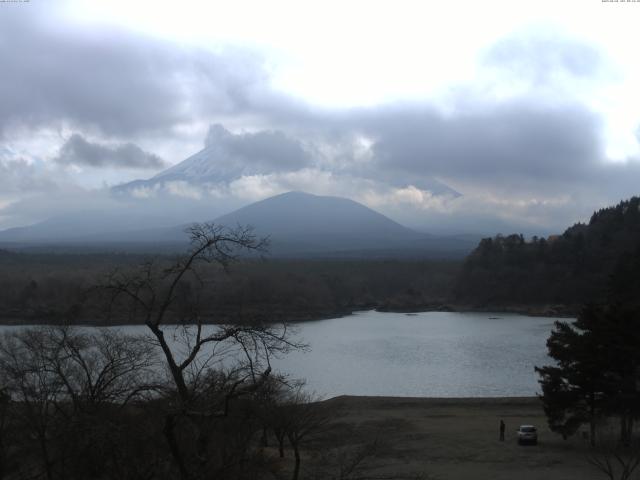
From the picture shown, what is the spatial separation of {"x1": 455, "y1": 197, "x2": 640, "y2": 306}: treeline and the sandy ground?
40.7 m

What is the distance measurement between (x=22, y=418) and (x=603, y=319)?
1106cm

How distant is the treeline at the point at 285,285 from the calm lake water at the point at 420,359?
230 inches

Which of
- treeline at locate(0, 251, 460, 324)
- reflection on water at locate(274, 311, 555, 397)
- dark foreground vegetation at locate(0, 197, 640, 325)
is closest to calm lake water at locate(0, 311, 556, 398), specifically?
reflection on water at locate(274, 311, 555, 397)

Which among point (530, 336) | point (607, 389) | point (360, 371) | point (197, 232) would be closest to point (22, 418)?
point (197, 232)

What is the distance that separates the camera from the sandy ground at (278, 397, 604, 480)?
13.1 meters

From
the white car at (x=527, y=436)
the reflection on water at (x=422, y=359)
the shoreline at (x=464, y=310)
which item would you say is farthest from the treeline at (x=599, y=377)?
the shoreline at (x=464, y=310)

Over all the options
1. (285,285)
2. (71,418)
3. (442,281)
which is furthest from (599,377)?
(442,281)

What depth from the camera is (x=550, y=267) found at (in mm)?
64562

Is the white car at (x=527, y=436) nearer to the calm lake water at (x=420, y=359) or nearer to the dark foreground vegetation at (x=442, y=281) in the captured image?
the calm lake water at (x=420, y=359)

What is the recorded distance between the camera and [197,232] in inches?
190

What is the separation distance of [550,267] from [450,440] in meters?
51.5

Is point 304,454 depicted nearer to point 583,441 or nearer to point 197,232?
point 583,441

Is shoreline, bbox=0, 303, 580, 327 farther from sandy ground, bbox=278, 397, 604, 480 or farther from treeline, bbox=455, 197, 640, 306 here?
sandy ground, bbox=278, 397, 604, 480

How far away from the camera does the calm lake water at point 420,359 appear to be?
24.2 m
